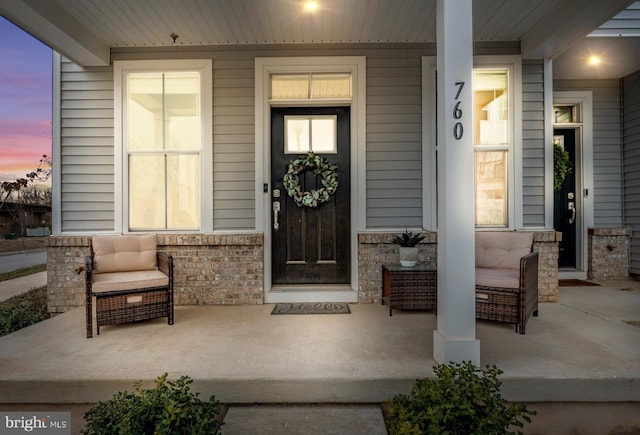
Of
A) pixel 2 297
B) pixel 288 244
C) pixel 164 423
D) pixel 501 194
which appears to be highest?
pixel 501 194

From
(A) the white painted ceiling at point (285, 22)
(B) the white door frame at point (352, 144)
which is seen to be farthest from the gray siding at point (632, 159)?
(B) the white door frame at point (352, 144)

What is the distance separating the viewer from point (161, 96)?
4086mm

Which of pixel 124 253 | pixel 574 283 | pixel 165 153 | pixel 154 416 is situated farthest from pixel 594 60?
pixel 124 253

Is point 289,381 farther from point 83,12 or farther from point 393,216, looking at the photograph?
point 83,12

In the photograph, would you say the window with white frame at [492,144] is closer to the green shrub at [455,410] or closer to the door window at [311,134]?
the door window at [311,134]

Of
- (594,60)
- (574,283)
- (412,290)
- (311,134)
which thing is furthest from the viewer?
(574,283)

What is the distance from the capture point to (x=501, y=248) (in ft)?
11.7

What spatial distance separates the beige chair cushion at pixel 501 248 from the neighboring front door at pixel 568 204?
2.40 meters

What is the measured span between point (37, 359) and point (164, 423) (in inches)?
68.2

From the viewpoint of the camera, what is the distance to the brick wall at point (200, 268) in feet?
12.9

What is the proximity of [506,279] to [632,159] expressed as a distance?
152 inches

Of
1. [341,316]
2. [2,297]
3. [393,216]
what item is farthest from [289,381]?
[2,297]

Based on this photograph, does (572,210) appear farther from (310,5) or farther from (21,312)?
(21,312)

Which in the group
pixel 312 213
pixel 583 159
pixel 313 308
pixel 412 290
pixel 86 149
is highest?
pixel 583 159
